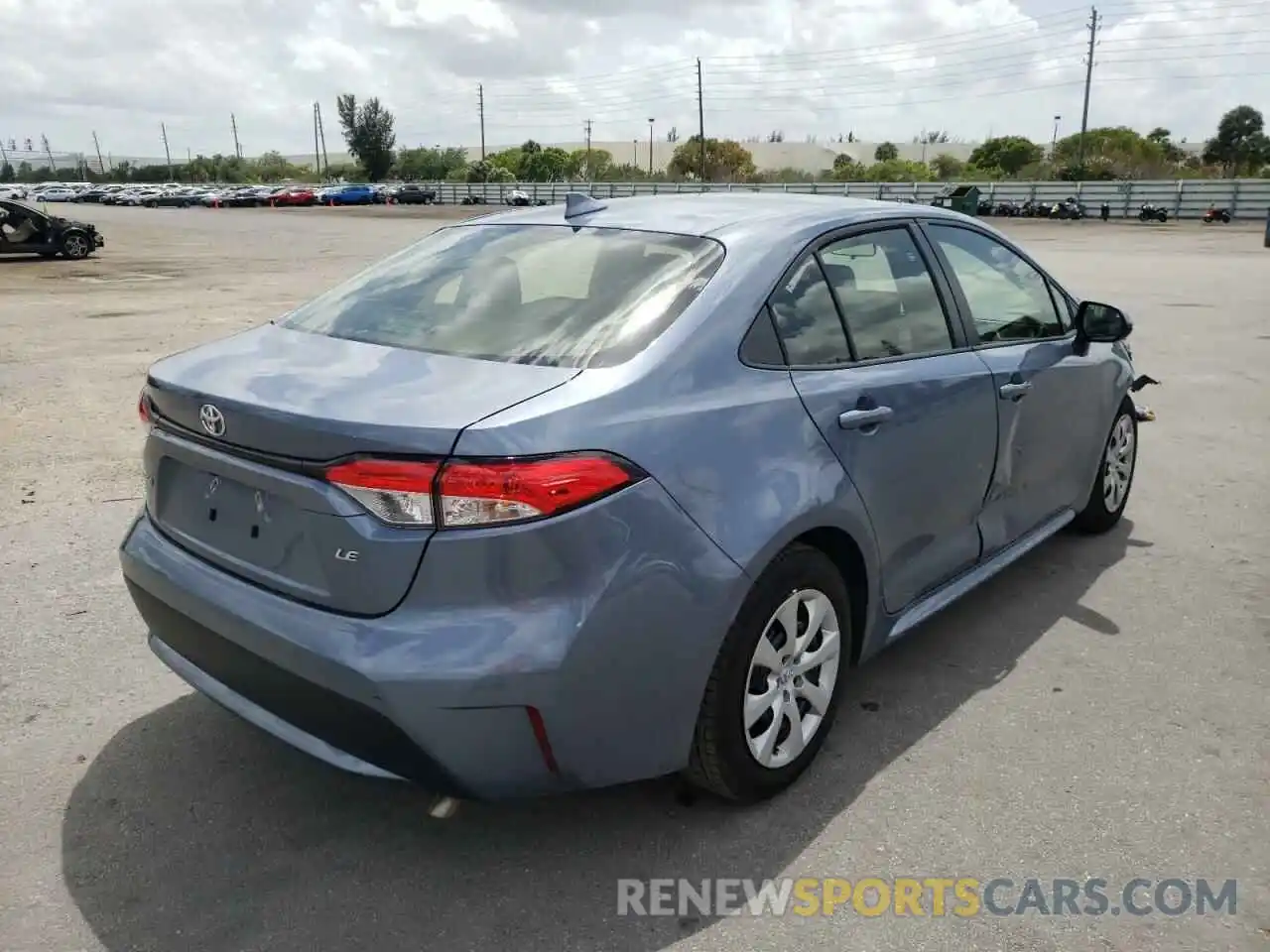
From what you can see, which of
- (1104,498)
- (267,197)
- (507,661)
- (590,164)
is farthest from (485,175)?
(507,661)

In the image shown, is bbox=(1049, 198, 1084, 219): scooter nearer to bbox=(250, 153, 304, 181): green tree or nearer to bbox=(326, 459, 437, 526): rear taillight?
bbox=(326, 459, 437, 526): rear taillight

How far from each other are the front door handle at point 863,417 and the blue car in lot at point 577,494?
0.01 m

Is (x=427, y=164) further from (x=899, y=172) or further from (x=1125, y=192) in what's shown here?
(x=1125, y=192)

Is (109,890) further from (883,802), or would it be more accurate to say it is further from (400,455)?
(883,802)

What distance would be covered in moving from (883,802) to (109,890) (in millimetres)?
2053

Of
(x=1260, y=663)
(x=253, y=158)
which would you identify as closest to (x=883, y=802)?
(x=1260, y=663)

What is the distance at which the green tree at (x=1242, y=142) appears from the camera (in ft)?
259

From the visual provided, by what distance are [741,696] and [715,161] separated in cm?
10489

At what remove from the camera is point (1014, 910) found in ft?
8.17

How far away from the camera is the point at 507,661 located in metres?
2.21

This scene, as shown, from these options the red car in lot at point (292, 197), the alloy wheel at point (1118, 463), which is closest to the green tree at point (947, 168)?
the red car in lot at point (292, 197)

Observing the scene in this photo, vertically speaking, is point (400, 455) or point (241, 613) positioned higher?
point (400, 455)

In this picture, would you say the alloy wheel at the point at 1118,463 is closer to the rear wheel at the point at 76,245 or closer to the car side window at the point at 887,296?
the car side window at the point at 887,296

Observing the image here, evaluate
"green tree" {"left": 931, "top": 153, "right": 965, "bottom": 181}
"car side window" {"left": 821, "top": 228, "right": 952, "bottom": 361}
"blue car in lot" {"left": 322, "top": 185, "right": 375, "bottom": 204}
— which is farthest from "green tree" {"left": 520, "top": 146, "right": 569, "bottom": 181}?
"car side window" {"left": 821, "top": 228, "right": 952, "bottom": 361}
